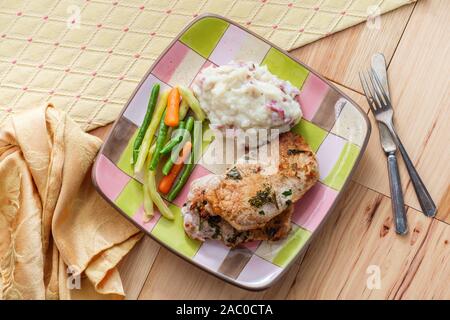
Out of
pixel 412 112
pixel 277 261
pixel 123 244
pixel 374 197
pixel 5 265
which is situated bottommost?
pixel 5 265

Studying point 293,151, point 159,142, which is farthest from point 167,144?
point 293,151

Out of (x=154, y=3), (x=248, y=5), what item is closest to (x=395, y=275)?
(x=248, y=5)

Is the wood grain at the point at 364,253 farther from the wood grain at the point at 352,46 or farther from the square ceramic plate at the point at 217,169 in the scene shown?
the wood grain at the point at 352,46

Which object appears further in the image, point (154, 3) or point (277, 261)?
point (154, 3)

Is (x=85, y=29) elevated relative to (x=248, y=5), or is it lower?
lower

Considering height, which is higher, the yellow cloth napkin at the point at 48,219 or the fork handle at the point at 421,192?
the fork handle at the point at 421,192

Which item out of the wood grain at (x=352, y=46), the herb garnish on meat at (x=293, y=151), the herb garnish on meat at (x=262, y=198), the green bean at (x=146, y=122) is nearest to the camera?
the herb garnish on meat at (x=262, y=198)

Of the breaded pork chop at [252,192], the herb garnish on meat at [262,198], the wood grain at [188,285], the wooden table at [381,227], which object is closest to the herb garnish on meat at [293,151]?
the breaded pork chop at [252,192]
